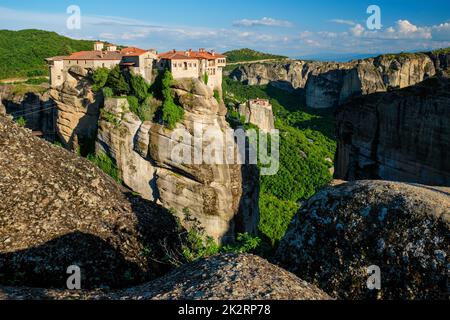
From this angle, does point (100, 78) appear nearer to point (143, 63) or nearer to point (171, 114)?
point (143, 63)

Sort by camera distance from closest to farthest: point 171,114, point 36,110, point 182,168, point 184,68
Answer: point 182,168
point 171,114
point 184,68
point 36,110

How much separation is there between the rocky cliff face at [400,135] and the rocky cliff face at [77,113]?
20642 millimetres

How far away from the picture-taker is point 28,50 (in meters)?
76.2

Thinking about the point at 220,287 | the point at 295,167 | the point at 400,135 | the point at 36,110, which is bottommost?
the point at 295,167

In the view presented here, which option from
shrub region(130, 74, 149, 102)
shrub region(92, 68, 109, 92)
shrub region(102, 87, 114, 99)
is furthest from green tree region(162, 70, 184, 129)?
shrub region(92, 68, 109, 92)

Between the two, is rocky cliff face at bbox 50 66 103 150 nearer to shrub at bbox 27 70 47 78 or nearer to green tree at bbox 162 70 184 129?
green tree at bbox 162 70 184 129

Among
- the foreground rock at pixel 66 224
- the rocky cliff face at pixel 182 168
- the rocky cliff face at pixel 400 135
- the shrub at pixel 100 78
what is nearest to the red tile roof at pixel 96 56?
the shrub at pixel 100 78

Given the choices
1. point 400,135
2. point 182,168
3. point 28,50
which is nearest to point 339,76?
point 28,50

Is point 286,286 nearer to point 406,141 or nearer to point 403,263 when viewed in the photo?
point 403,263

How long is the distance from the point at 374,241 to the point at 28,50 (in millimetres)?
79840

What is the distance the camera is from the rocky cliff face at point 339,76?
74500 mm

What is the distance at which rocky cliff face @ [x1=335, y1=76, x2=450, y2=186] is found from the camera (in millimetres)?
16453
